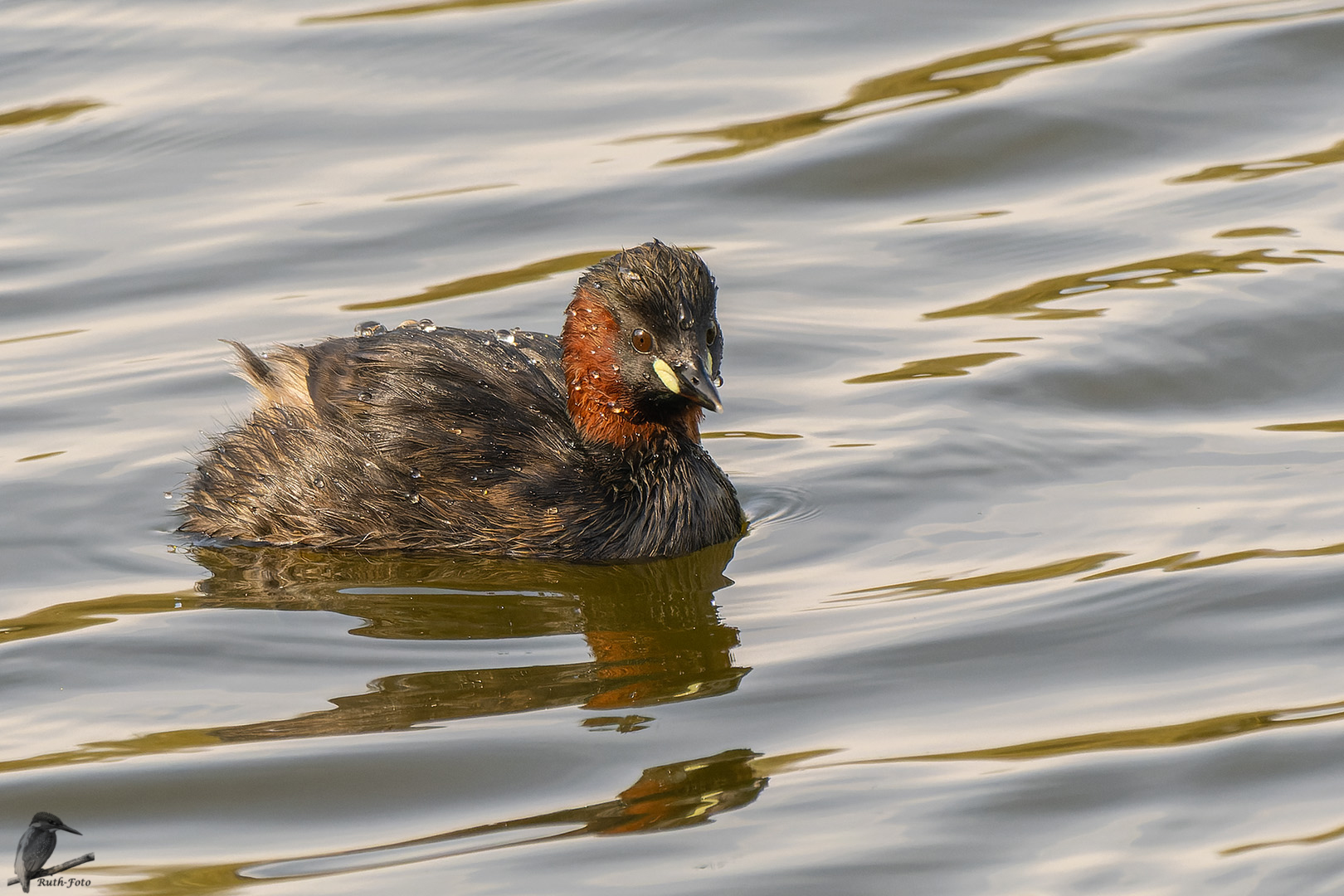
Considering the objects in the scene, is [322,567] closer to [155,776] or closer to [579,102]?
[155,776]

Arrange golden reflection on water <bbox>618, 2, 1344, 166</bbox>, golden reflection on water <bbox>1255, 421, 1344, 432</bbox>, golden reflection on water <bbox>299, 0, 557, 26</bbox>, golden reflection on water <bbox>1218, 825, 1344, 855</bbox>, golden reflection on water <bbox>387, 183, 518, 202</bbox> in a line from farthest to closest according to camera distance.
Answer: golden reflection on water <bbox>299, 0, 557, 26</bbox> < golden reflection on water <bbox>618, 2, 1344, 166</bbox> < golden reflection on water <bbox>387, 183, 518, 202</bbox> < golden reflection on water <bbox>1255, 421, 1344, 432</bbox> < golden reflection on water <bbox>1218, 825, 1344, 855</bbox>

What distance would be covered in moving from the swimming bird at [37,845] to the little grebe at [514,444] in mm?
2157

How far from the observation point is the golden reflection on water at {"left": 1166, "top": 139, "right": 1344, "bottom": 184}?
33.9ft

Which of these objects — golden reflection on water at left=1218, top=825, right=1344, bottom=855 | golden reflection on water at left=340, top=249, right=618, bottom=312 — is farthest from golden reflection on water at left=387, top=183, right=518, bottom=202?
golden reflection on water at left=1218, top=825, right=1344, bottom=855

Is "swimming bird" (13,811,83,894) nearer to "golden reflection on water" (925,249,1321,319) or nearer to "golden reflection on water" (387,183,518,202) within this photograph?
"golden reflection on water" (925,249,1321,319)

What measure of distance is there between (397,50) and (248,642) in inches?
279

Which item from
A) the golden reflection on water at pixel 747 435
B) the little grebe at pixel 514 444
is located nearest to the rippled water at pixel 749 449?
the golden reflection on water at pixel 747 435

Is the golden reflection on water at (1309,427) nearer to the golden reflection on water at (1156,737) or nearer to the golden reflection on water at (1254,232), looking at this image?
the golden reflection on water at (1254,232)

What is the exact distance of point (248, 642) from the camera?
6.27 m

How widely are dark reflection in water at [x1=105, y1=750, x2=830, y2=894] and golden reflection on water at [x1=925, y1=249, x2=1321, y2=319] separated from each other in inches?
161

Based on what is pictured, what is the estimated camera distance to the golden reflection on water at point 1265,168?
10344 mm

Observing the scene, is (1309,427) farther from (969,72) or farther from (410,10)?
(410,10)

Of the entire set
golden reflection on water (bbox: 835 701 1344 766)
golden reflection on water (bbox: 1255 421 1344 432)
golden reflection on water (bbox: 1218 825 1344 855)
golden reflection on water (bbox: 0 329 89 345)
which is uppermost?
golden reflection on water (bbox: 0 329 89 345)

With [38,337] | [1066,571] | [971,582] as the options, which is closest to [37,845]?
[971,582]
